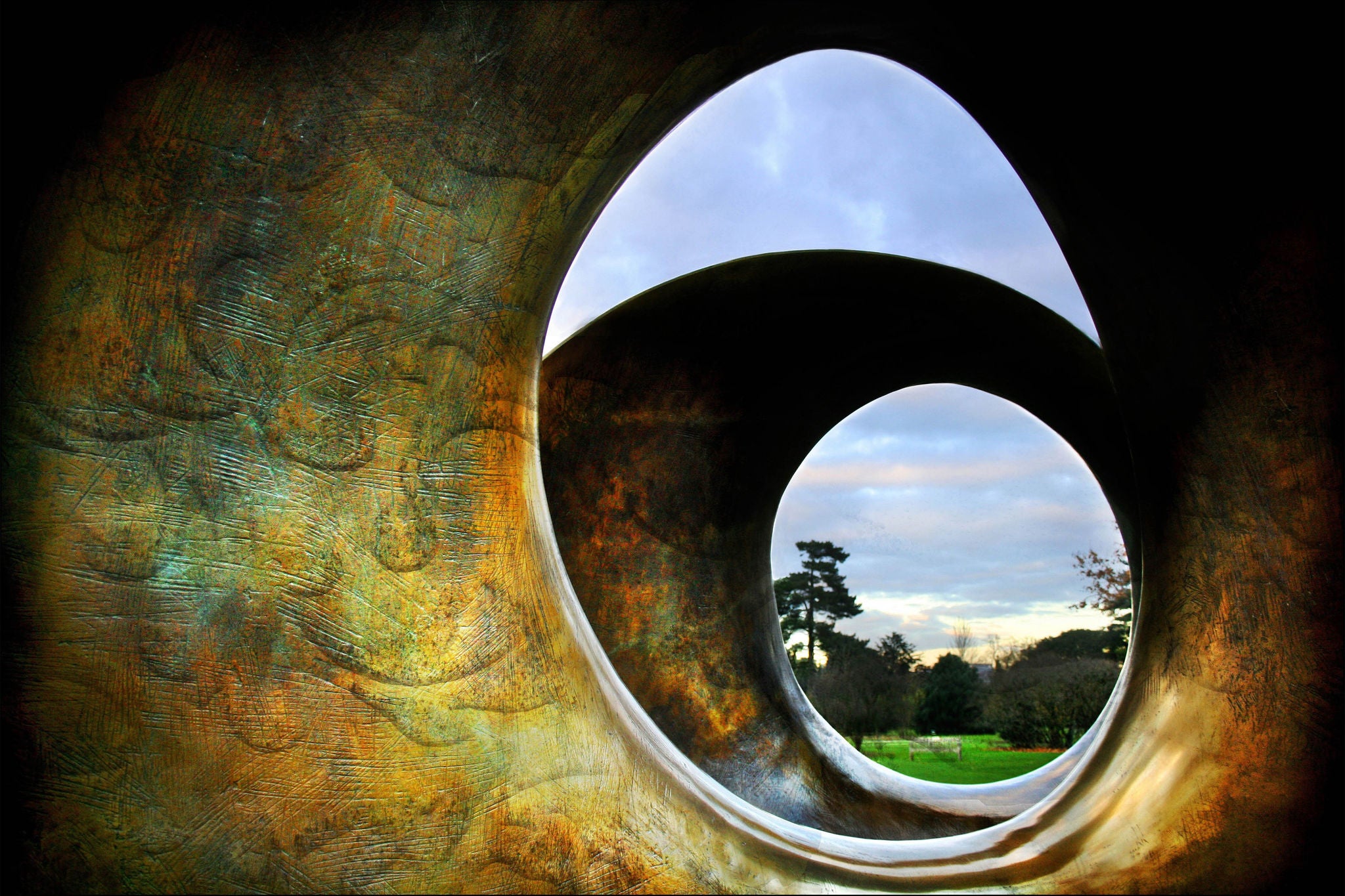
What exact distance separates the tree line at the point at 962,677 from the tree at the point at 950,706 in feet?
0.07

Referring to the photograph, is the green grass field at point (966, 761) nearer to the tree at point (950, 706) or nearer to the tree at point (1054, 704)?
the tree at point (950, 706)

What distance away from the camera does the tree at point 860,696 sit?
16.1 meters

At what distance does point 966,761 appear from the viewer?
46.0 feet

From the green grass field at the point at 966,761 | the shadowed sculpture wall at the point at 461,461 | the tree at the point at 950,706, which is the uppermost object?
the shadowed sculpture wall at the point at 461,461

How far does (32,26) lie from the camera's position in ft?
6.25

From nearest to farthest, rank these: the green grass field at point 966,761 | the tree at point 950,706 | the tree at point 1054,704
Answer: the green grass field at point 966,761 < the tree at point 1054,704 < the tree at point 950,706

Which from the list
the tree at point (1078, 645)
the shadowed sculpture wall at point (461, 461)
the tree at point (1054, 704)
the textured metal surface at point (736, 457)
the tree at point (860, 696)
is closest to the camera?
the shadowed sculpture wall at point (461, 461)

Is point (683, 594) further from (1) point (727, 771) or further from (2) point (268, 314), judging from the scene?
(2) point (268, 314)

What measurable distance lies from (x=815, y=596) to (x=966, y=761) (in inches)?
406

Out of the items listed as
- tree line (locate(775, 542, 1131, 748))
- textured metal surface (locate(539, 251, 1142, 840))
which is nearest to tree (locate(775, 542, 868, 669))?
tree line (locate(775, 542, 1131, 748))

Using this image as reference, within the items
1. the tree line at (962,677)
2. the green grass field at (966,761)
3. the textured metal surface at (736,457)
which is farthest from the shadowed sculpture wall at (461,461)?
the tree line at (962,677)

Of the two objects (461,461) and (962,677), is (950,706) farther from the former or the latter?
(461,461)

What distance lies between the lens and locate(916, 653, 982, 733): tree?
709 inches

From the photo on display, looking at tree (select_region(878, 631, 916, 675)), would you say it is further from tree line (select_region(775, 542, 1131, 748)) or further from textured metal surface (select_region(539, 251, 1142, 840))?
textured metal surface (select_region(539, 251, 1142, 840))
